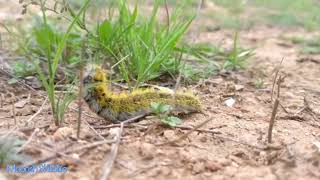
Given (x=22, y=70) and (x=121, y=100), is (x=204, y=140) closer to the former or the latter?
(x=121, y=100)

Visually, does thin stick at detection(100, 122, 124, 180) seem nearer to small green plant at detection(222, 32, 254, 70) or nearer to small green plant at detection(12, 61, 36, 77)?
small green plant at detection(12, 61, 36, 77)

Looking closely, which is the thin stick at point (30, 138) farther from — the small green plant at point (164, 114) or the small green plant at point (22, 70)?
the small green plant at point (22, 70)

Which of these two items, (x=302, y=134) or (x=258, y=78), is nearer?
(x=302, y=134)

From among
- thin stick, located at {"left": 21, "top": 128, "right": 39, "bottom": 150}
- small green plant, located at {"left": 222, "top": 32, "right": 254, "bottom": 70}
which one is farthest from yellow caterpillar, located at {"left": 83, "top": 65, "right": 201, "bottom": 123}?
small green plant, located at {"left": 222, "top": 32, "right": 254, "bottom": 70}

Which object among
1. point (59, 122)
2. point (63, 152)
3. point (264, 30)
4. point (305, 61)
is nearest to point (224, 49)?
point (305, 61)

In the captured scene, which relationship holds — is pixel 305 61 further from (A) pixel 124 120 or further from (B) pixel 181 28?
(A) pixel 124 120
